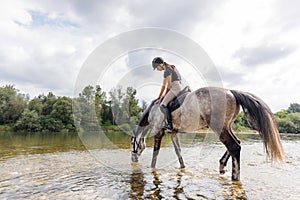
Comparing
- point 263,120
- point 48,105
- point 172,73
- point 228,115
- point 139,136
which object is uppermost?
point 48,105

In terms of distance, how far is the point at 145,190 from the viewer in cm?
459

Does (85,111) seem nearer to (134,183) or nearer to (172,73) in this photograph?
(172,73)

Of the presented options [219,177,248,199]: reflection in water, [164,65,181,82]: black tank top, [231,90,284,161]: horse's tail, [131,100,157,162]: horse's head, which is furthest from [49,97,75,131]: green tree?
Result: [231,90,284,161]: horse's tail

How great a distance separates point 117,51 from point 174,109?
5.05 meters

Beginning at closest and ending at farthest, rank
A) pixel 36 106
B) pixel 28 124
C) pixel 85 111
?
pixel 28 124 < pixel 85 111 < pixel 36 106

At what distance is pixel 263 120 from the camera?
5.36 metres

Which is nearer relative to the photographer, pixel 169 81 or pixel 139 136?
pixel 169 81

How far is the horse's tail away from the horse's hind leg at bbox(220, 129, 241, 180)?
0.66 metres

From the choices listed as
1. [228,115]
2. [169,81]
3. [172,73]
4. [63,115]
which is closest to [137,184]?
[228,115]

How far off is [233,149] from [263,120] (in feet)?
3.49

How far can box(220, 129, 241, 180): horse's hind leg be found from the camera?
542cm

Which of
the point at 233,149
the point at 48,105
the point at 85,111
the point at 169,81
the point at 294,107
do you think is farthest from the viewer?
the point at 294,107

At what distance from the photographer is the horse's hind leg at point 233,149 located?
542cm

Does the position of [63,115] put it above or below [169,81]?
above
